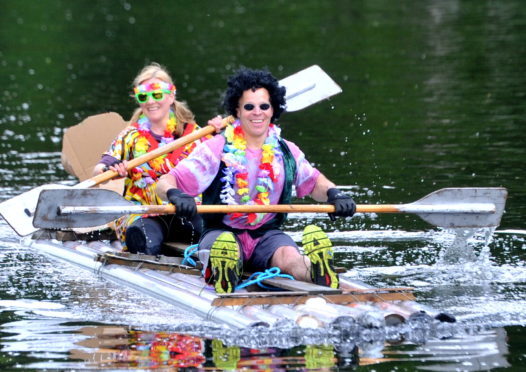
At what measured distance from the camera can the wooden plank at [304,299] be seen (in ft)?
26.2

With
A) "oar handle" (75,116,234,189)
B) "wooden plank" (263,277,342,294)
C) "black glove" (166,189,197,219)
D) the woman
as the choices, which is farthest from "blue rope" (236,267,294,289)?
"oar handle" (75,116,234,189)

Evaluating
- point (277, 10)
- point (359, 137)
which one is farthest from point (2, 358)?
point (277, 10)

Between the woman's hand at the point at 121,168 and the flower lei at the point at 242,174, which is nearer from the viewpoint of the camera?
the flower lei at the point at 242,174

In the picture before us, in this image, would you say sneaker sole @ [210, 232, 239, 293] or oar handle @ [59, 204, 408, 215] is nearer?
sneaker sole @ [210, 232, 239, 293]

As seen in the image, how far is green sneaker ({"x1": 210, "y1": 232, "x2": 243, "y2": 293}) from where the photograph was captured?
838 cm

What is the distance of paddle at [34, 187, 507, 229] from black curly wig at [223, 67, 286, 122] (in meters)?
0.74

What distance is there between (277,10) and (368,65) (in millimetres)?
11899

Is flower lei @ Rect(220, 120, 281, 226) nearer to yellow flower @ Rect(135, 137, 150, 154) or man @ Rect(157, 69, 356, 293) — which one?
man @ Rect(157, 69, 356, 293)

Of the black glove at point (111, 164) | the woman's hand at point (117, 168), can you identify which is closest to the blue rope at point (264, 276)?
the woman's hand at point (117, 168)

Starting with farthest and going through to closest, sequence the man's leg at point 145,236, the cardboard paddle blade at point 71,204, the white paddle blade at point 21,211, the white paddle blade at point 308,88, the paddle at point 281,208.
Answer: the white paddle blade at point 308,88, the white paddle blade at point 21,211, the man's leg at point 145,236, the cardboard paddle blade at point 71,204, the paddle at point 281,208

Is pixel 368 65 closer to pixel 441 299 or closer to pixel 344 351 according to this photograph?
pixel 441 299

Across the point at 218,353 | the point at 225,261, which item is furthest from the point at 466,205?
the point at 218,353

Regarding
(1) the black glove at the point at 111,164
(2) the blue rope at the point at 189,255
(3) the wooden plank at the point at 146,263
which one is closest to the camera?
(3) the wooden plank at the point at 146,263

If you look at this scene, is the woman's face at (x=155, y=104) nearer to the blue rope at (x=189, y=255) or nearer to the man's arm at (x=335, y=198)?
the blue rope at (x=189, y=255)
